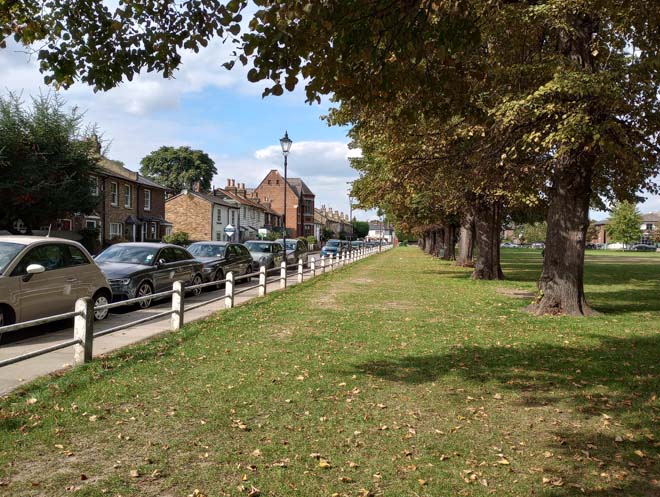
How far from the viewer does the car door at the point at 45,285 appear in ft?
28.0

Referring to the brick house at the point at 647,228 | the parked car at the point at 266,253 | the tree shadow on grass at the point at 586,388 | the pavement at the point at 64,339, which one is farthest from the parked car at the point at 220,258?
the brick house at the point at 647,228

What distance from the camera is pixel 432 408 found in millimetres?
5453

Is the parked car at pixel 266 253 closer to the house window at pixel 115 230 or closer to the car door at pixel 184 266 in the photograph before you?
the car door at pixel 184 266

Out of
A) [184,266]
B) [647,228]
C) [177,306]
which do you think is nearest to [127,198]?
[184,266]

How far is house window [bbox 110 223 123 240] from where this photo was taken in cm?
3723

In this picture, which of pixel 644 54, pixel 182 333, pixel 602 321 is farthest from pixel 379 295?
pixel 644 54

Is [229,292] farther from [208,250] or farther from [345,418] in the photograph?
[345,418]

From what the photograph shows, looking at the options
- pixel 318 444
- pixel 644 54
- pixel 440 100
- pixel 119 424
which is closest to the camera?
pixel 318 444

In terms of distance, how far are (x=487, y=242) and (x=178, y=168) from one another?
63674 millimetres

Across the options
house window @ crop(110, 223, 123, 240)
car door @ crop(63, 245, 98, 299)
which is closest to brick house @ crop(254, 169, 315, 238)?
house window @ crop(110, 223, 123, 240)

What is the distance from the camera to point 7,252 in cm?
880

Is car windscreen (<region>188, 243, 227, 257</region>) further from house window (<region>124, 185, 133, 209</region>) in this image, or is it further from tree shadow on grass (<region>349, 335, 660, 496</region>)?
house window (<region>124, 185, 133, 209</region>)

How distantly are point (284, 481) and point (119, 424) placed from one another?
1.90 meters

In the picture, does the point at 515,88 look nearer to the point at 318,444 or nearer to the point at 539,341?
the point at 539,341
